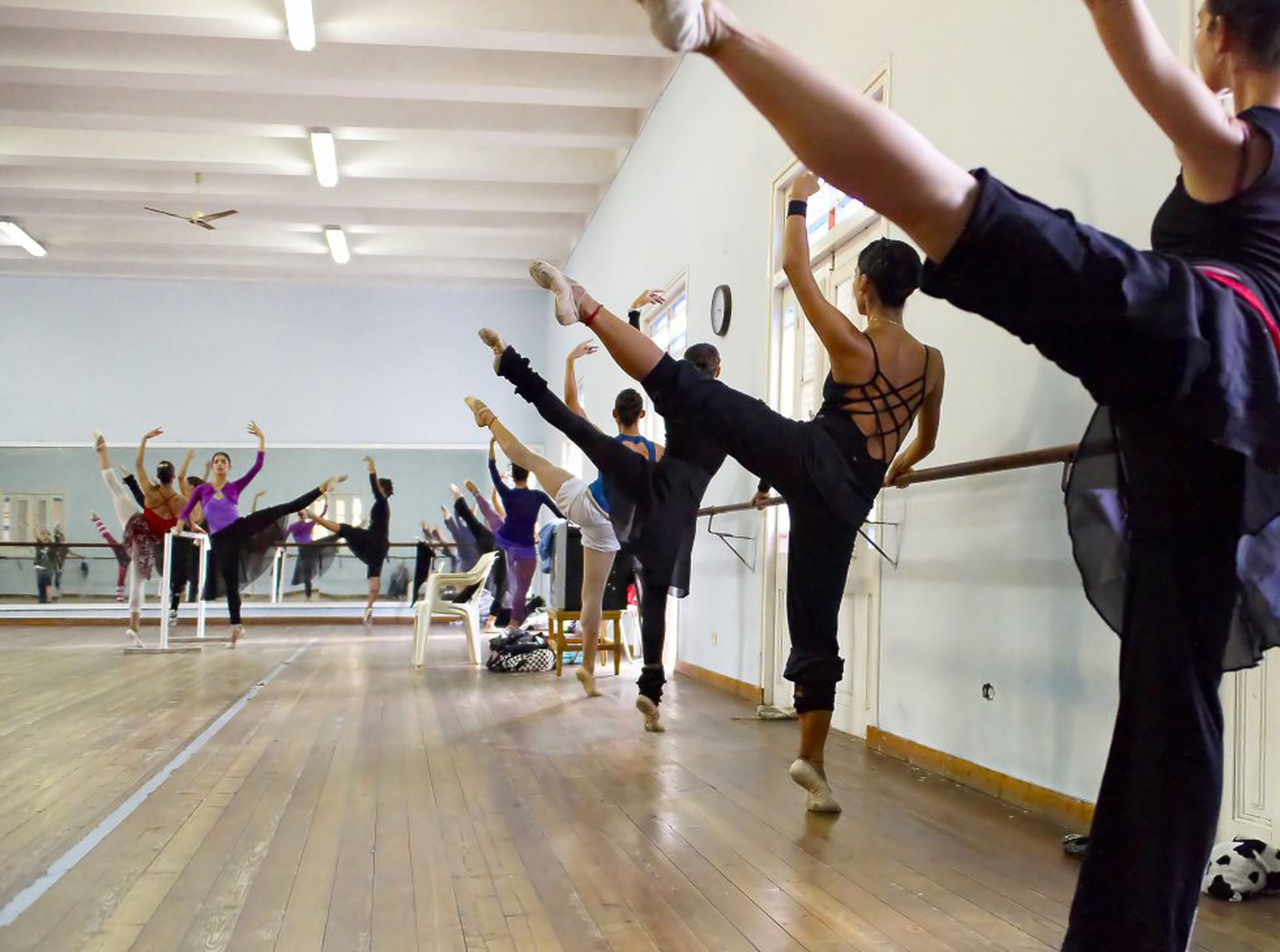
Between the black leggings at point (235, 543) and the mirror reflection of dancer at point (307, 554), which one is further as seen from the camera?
the mirror reflection of dancer at point (307, 554)

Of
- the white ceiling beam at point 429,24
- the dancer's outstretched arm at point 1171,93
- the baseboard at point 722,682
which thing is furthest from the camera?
the white ceiling beam at point 429,24

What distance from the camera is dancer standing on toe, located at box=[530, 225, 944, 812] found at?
2.62m

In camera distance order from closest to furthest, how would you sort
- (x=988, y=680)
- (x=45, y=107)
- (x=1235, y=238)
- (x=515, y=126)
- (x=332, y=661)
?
(x=1235, y=238) → (x=988, y=680) → (x=332, y=661) → (x=45, y=107) → (x=515, y=126)

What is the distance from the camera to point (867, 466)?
8.93ft

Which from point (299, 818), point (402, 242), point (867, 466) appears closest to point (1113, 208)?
point (867, 466)

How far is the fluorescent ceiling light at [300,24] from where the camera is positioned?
22.5 feet

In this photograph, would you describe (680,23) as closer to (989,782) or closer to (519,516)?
(989,782)

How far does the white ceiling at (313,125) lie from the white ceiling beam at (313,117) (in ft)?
0.05

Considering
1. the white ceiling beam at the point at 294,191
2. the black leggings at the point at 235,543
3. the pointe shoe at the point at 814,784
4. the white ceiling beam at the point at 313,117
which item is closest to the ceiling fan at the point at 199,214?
the white ceiling beam at the point at 294,191

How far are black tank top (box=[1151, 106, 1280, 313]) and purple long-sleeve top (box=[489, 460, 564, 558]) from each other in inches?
265

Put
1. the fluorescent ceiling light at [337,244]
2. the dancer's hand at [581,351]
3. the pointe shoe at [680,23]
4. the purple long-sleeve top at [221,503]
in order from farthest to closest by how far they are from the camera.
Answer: the fluorescent ceiling light at [337,244] → the purple long-sleeve top at [221,503] → the dancer's hand at [581,351] → the pointe shoe at [680,23]

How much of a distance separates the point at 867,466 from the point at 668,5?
196 cm

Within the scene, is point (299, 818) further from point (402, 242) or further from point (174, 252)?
point (174, 252)

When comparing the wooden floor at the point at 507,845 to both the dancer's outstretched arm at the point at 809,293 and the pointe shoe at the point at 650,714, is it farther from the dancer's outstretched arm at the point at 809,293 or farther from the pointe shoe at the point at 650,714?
the dancer's outstretched arm at the point at 809,293
